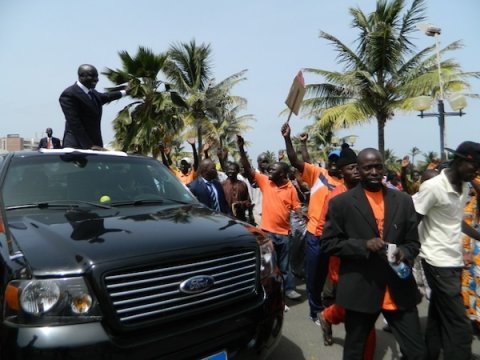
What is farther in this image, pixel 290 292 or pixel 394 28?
pixel 394 28

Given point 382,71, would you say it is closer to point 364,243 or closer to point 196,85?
point 196,85

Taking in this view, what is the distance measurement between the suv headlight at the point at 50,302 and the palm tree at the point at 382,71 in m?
18.5

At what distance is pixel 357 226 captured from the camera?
293cm

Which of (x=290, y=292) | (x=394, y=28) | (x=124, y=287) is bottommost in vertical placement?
(x=290, y=292)

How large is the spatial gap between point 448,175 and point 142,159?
2836mm

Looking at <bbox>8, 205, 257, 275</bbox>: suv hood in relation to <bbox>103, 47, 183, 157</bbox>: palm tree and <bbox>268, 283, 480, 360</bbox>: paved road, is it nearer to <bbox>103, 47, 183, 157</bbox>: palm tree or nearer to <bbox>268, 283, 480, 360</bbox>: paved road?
<bbox>268, 283, 480, 360</bbox>: paved road

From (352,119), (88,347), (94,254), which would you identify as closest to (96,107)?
(94,254)

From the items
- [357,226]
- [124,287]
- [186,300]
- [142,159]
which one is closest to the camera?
[124,287]

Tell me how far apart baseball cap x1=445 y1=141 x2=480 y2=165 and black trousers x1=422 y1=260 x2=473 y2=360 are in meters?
0.91

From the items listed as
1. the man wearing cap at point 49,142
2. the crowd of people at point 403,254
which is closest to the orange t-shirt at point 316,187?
the crowd of people at point 403,254

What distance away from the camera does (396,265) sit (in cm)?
274

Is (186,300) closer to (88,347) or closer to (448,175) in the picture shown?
(88,347)

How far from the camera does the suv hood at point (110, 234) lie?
7.43 ft

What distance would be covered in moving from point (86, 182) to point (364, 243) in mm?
2322
